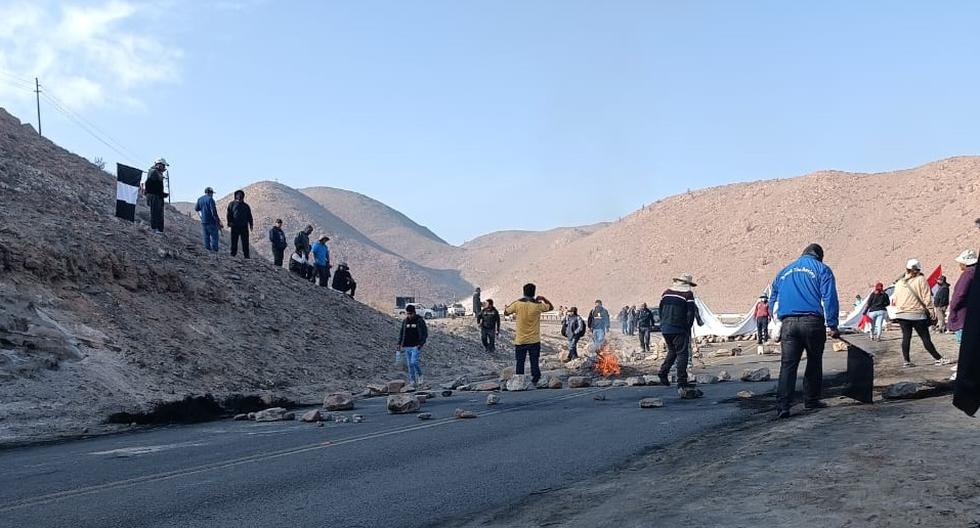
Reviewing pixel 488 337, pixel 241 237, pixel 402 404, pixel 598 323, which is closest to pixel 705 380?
pixel 402 404

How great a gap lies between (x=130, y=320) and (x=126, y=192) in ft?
25.8

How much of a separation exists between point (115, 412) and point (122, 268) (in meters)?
6.88

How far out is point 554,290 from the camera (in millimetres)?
112438

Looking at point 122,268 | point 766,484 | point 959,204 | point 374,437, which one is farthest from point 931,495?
point 959,204

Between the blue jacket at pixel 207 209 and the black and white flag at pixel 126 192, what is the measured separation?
1.94 m

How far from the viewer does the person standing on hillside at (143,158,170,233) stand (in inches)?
935

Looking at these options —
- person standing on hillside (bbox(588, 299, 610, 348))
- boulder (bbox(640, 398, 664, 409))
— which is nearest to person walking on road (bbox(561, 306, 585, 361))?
person standing on hillside (bbox(588, 299, 610, 348))

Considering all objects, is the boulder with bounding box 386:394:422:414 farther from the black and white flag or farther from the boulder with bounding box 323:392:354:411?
the black and white flag

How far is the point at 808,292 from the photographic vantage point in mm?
10219

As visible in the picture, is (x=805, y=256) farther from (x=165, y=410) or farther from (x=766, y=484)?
(x=165, y=410)

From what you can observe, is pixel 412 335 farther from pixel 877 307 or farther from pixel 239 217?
pixel 877 307

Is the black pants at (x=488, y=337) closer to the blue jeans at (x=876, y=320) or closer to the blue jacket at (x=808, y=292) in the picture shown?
the blue jeans at (x=876, y=320)

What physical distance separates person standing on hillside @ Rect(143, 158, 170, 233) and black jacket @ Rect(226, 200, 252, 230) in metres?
1.85

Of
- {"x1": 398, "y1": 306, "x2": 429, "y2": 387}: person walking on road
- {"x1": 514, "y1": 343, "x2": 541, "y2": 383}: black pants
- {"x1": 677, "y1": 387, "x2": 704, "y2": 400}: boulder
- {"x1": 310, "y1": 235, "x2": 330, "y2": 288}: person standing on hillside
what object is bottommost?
{"x1": 677, "y1": 387, "x2": 704, "y2": 400}: boulder
